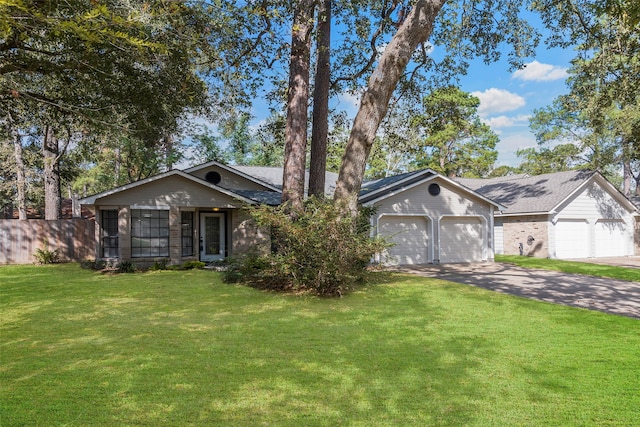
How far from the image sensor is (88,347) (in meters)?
4.80

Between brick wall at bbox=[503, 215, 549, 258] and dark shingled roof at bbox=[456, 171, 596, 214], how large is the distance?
679mm

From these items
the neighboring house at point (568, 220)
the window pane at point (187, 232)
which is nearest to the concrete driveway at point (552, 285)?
the neighboring house at point (568, 220)

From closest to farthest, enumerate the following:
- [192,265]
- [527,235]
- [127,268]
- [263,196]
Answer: [127,268]
[192,265]
[263,196]
[527,235]

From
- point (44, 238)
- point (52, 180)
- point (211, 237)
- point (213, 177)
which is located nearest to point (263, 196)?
point (213, 177)

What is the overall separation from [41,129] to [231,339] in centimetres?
1765

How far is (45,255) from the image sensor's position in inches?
620

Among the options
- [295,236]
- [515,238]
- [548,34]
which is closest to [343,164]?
[295,236]

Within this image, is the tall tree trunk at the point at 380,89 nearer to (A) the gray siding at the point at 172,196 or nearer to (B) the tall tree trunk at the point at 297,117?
(B) the tall tree trunk at the point at 297,117

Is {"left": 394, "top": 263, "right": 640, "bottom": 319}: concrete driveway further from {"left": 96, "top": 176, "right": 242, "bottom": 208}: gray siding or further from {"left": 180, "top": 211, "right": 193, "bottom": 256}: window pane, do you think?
{"left": 180, "top": 211, "right": 193, "bottom": 256}: window pane

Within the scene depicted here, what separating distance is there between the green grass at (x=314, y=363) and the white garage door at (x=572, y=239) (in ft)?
46.0

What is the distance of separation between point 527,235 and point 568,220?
208 cm

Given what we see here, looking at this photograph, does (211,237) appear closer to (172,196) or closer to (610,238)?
(172,196)

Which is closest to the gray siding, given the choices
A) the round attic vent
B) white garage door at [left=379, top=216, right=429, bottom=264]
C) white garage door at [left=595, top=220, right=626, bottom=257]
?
the round attic vent

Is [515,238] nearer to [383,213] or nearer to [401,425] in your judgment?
[383,213]
